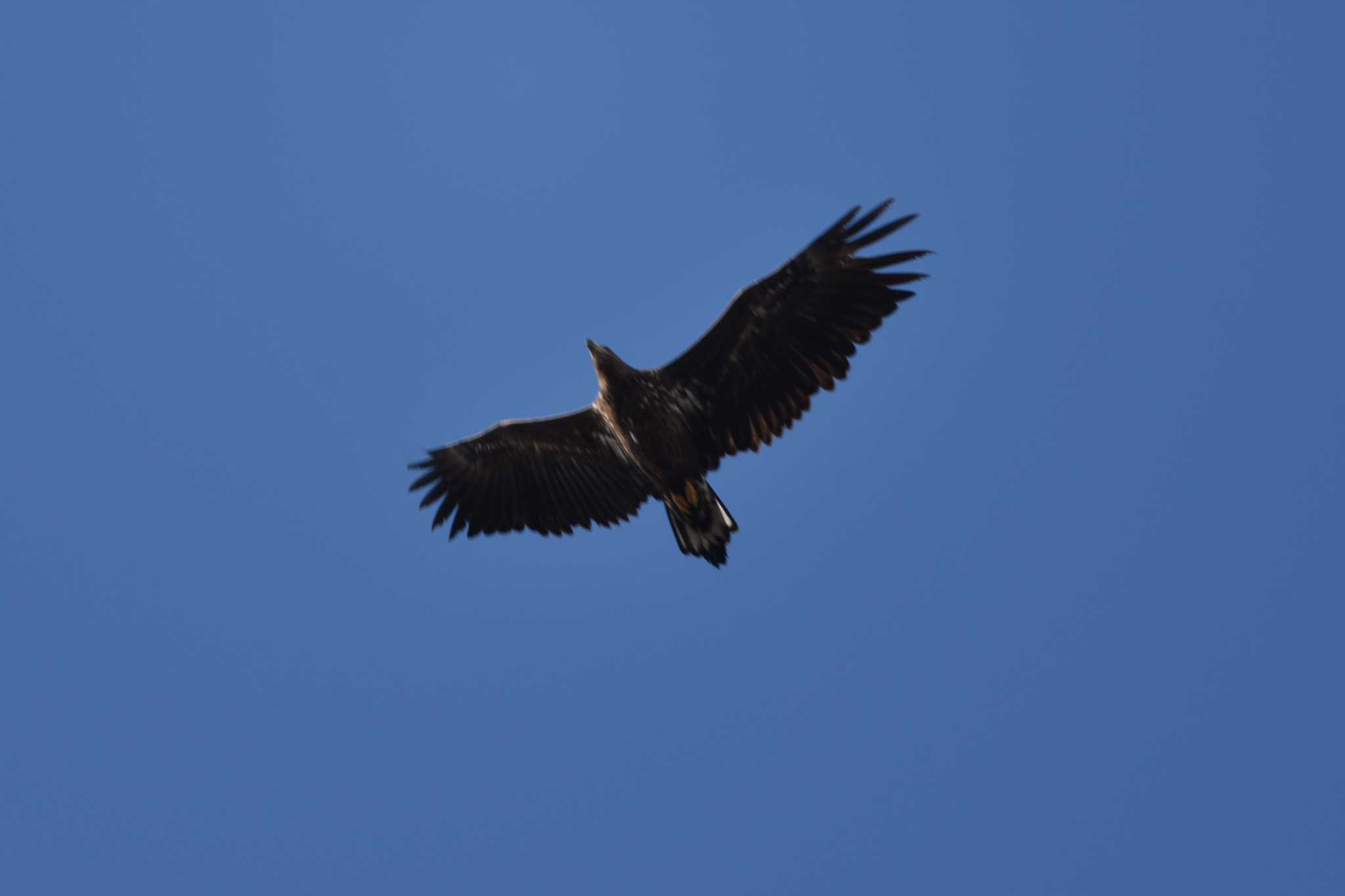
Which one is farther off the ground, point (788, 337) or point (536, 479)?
point (536, 479)

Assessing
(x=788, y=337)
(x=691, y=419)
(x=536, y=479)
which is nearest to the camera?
(x=788, y=337)

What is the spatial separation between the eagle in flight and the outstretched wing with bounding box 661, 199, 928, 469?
0.01 metres

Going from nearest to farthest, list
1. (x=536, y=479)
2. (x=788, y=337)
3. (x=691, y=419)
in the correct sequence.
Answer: (x=788, y=337)
(x=691, y=419)
(x=536, y=479)

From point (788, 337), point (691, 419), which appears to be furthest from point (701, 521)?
point (788, 337)

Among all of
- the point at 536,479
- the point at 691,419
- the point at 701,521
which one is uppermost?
the point at 536,479

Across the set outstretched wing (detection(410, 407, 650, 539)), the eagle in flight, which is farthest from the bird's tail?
outstretched wing (detection(410, 407, 650, 539))

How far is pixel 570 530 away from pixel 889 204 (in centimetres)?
516

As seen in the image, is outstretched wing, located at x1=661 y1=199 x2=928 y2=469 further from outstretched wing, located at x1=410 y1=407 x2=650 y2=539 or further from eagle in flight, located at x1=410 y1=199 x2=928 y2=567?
outstretched wing, located at x1=410 y1=407 x2=650 y2=539

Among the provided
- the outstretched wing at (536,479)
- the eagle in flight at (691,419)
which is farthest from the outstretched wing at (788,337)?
the outstretched wing at (536,479)

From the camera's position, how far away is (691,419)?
16.0m

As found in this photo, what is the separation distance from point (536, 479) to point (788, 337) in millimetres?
3558

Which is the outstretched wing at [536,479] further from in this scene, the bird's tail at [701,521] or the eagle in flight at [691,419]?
the bird's tail at [701,521]

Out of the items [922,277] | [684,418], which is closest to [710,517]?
[684,418]

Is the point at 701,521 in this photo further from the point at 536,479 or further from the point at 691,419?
the point at 536,479
